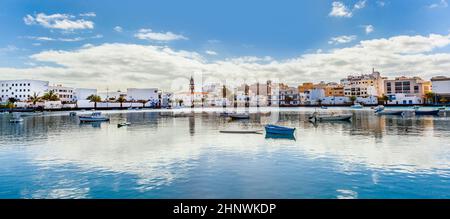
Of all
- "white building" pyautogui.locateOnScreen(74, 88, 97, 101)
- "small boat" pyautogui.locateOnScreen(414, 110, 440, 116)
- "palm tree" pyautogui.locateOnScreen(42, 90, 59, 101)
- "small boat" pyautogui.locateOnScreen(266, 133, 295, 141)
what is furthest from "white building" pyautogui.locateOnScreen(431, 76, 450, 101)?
"palm tree" pyautogui.locateOnScreen(42, 90, 59, 101)

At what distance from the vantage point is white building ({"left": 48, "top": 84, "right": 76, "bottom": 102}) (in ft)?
434

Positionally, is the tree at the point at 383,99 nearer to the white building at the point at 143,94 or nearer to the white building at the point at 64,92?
the white building at the point at 143,94

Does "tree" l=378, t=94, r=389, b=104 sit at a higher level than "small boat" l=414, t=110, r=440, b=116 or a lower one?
higher

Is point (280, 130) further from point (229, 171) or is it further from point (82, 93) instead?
point (82, 93)

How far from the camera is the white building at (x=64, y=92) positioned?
132 metres

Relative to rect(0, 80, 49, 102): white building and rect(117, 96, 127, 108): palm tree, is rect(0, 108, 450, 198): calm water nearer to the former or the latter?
rect(0, 80, 49, 102): white building

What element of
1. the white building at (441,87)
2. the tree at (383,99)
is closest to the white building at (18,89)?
the tree at (383,99)

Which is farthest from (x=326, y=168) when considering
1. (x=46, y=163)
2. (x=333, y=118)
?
(x=333, y=118)

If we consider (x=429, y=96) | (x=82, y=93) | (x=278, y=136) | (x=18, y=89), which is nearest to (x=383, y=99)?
(x=429, y=96)

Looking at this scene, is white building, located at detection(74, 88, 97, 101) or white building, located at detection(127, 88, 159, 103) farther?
white building, located at detection(127, 88, 159, 103)

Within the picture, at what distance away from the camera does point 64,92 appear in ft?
452

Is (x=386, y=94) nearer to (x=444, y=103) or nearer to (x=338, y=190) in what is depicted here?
(x=444, y=103)

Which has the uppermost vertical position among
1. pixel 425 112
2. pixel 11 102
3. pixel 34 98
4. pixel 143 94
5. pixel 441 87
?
pixel 441 87

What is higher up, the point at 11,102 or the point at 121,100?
the point at 121,100
